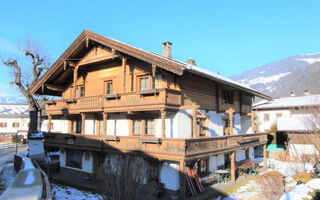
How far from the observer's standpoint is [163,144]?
44.0 ft

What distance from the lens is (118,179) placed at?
811 centimetres

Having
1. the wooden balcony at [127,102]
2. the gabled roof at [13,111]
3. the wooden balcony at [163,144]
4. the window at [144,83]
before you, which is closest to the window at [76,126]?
the wooden balcony at [127,102]

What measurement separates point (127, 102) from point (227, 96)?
985cm

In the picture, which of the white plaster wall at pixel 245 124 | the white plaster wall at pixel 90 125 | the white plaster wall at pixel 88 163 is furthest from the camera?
the white plaster wall at pixel 245 124

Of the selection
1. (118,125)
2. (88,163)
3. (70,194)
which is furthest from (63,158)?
(70,194)

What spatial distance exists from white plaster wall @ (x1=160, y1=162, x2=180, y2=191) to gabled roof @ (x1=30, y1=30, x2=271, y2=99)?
534 cm

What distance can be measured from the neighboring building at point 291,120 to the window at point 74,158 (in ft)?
57.7

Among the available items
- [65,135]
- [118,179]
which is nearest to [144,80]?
[65,135]

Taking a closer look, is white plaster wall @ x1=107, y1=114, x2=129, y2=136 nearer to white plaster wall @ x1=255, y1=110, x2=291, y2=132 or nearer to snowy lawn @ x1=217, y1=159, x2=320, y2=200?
snowy lawn @ x1=217, y1=159, x2=320, y2=200

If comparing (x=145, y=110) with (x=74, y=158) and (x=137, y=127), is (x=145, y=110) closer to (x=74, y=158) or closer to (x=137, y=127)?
(x=137, y=127)

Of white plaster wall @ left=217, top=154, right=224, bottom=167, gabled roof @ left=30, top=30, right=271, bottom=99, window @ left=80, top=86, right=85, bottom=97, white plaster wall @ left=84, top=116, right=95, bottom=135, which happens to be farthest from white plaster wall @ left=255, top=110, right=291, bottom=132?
window @ left=80, top=86, right=85, bottom=97

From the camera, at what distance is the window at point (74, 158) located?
810 inches

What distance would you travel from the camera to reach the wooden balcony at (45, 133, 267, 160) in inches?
505

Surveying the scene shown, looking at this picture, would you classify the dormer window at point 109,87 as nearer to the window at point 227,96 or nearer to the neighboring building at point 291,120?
the window at point 227,96
